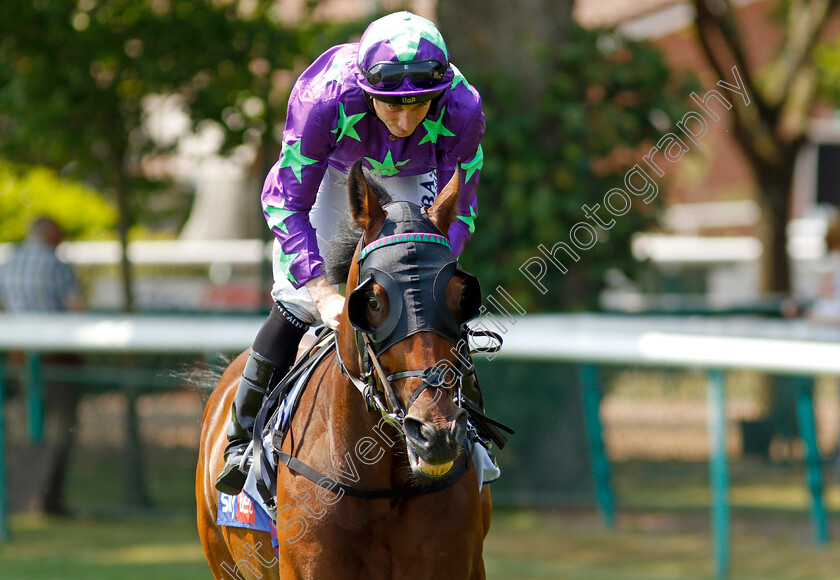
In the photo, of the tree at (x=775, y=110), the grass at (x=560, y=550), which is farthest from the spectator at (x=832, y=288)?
the tree at (x=775, y=110)

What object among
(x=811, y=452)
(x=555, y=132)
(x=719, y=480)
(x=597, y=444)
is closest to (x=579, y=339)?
(x=597, y=444)

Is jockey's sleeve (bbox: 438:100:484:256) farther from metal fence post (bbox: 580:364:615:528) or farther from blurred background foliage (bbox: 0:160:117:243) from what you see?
blurred background foliage (bbox: 0:160:117:243)

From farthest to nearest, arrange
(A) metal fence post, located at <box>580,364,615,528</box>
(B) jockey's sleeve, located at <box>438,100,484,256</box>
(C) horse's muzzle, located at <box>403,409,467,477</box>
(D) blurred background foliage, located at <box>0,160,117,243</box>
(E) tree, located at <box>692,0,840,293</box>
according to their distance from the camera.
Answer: (D) blurred background foliage, located at <box>0,160,117,243</box>
(E) tree, located at <box>692,0,840,293</box>
(A) metal fence post, located at <box>580,364,615,528</box>
(B) jockey's sleeve, located at <box>438,100,484,256</box>
(C) horse's muzzle, located at <box>403,409,467,477</box>

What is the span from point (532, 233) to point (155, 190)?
3.57m

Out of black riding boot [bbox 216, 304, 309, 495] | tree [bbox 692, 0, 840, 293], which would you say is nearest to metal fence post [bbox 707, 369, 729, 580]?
black riding boot [bbox 216, 304, 309, 495]

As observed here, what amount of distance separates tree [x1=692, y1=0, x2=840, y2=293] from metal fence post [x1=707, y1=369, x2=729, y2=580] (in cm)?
471

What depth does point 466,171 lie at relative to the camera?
3.32m

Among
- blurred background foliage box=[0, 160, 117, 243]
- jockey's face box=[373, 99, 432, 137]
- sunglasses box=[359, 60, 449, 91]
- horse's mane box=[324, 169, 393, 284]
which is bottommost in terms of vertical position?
blurred background foliage box=[0, 160, 117, 243]

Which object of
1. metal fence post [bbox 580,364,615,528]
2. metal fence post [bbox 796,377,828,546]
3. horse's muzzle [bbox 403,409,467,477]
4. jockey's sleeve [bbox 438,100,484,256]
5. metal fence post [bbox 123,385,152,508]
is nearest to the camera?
horse's muzzle [bbox 403,409,467,477]

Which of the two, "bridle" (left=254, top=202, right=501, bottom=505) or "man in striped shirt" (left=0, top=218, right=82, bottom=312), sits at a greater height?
"bridle" (left=254, top=202, right=501, bottom=505)

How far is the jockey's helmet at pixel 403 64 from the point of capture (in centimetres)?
303

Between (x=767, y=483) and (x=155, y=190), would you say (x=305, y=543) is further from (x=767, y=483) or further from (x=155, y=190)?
(x=155, y=190)

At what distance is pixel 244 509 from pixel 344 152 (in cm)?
124

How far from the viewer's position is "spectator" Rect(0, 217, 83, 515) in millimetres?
8102
